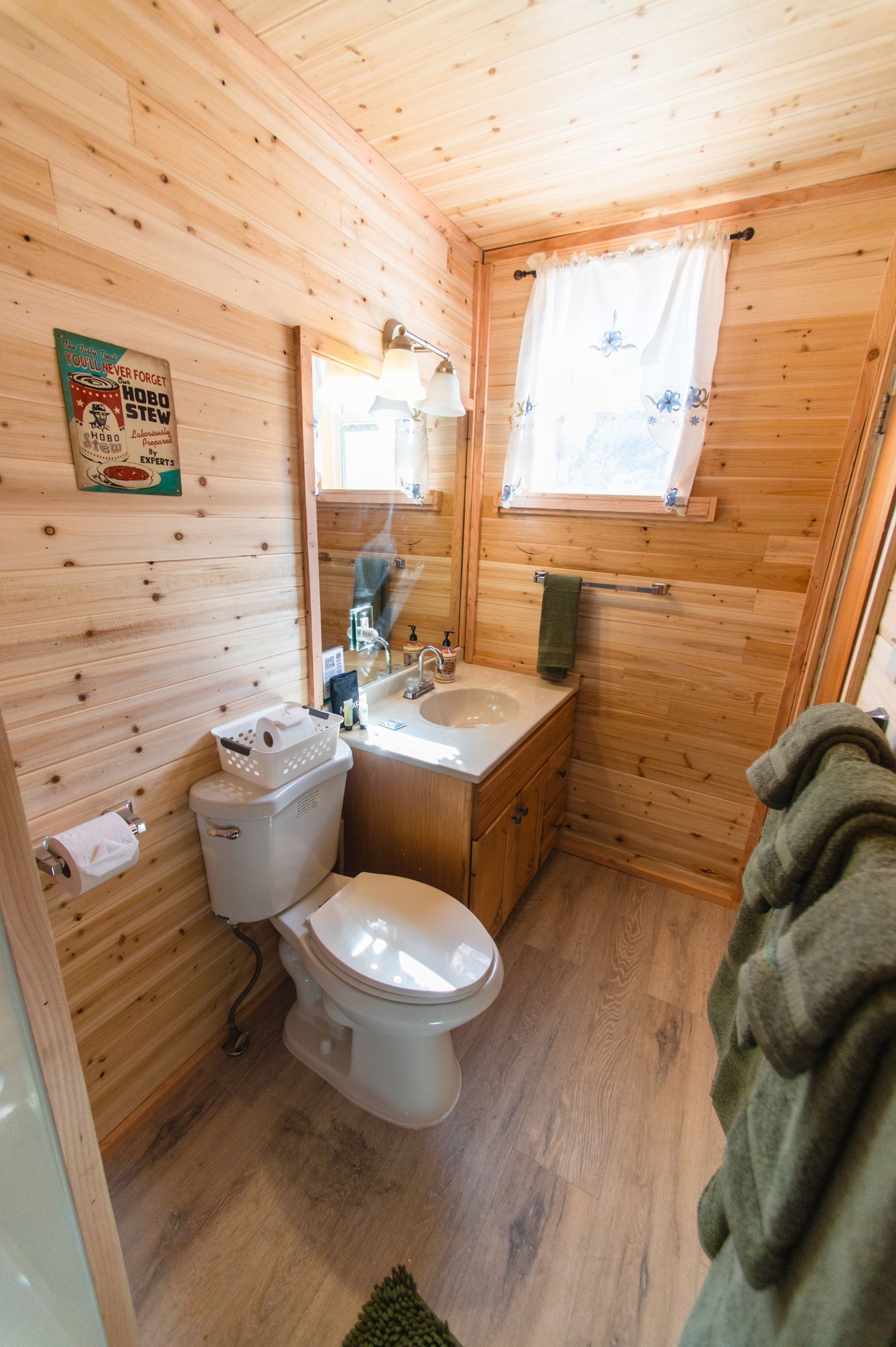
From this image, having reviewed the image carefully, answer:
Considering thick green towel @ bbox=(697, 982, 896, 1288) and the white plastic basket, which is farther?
the white plastic basket

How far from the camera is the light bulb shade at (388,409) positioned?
5.76 ft

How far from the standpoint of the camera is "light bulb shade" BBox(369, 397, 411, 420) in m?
1.76

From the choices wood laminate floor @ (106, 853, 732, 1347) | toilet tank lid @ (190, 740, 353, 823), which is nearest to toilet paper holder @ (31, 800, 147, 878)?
toilet tank lid @ (190, 740, 353, 823)

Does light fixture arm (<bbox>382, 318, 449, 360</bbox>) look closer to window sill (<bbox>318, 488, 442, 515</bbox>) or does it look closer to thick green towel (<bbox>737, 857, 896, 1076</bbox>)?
window sill (<bbox>318, 488, 442, 515</bbox>)

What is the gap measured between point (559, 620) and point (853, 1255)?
73.6 inches

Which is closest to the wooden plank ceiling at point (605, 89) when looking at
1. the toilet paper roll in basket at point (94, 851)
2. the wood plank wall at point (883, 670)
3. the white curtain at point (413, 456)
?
the white curtain at point (413, 456)

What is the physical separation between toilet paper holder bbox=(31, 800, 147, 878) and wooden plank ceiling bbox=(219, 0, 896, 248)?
1643 millimetres

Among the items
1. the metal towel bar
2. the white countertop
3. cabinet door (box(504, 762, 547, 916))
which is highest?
the metal towel bar

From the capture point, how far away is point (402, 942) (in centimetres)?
130

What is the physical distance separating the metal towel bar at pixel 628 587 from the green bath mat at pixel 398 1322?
6.56ft

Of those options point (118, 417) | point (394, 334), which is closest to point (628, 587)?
point (394, 334)

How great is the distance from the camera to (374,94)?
52.7 inches

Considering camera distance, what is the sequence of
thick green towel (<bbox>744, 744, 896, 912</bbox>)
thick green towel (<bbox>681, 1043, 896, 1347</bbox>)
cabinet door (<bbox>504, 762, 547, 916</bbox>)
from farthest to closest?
cabinet door (<bbox>504, 762, 547, 916</bbox>)
thick green towel (<bbox>744, 744, 896, 912</bbox>)
thick green towel (<bbox>681, 1043, 896, 1347</bbox>)

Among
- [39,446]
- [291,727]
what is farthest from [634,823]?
[39,446]
